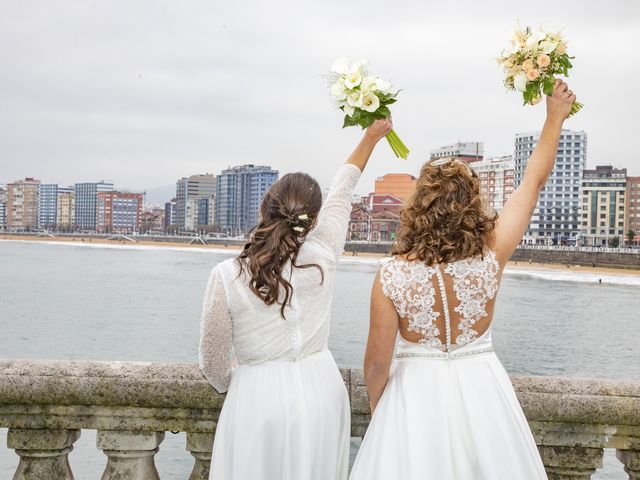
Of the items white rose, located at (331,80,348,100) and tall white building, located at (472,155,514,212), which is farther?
tall white building, located at (472,155,514,212)

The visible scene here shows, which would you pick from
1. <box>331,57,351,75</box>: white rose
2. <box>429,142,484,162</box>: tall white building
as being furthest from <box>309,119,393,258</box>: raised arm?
<box>429,142,484,162</box>: tall white building

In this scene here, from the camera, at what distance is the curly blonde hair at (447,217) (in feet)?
7.40

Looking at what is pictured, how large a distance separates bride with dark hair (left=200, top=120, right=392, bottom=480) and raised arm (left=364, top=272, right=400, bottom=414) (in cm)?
20

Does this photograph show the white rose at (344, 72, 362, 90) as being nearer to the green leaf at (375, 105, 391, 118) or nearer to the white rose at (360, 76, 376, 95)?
the white rose at (360, 76, 376, 95)

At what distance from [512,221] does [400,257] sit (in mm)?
416

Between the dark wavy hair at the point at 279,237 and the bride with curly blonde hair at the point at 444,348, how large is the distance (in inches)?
12.1

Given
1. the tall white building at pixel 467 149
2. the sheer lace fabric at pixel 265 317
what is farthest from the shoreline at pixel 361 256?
the sheer lace fabric at pixel 265 317

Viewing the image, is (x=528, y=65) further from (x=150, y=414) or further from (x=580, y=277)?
(x=580, y=277)

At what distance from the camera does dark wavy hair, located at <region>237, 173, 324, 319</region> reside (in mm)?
2332

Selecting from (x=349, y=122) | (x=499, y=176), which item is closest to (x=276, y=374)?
(x=349, y=122)

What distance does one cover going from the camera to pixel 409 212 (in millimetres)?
2301

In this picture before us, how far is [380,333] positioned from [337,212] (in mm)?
489

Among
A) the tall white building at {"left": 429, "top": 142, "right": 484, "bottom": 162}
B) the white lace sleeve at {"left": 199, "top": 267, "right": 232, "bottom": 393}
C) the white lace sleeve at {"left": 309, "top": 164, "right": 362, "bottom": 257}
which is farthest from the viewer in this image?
the tall white building at {"left": 429, "top": 142, "right": 484, "bottom": 162}

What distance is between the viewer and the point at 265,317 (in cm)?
239
